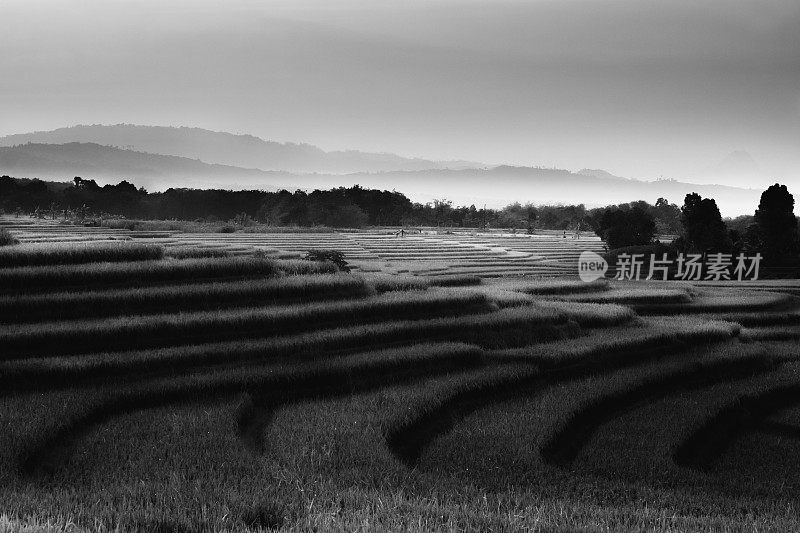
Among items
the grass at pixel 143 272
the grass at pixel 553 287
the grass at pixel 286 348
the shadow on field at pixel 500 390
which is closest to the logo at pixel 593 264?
the grass at pixel 553 287

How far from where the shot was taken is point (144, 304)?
1714 centimetres

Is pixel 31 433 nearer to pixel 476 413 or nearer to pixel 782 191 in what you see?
pixel 476 413

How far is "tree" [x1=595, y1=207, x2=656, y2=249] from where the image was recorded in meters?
49.2

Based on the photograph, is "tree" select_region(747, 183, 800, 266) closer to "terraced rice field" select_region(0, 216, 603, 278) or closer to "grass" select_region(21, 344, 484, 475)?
"terraced rice field" select_region(0, 216, 603, 278)

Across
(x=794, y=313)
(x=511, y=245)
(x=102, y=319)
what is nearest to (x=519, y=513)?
(x=102, y=319)

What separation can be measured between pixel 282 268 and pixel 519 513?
1464 cm

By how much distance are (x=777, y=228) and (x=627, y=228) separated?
905cm

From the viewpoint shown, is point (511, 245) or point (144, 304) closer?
point (144, 304)

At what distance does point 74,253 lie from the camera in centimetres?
1869

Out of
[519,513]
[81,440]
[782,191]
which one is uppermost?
[782,191]

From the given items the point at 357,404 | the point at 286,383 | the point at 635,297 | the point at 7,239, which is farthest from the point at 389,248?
the point at 357,404

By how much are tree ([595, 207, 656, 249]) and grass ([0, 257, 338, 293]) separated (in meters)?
32.8

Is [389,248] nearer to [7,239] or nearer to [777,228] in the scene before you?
[777,228]

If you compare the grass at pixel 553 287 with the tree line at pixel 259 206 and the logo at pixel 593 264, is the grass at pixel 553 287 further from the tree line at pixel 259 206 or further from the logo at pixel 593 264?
the tree line at pixel 259 206
